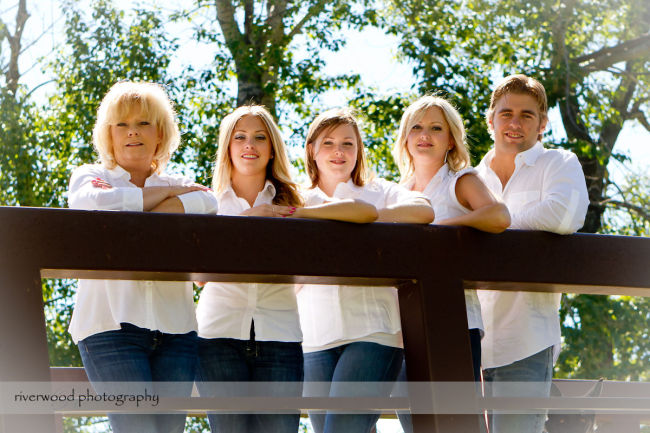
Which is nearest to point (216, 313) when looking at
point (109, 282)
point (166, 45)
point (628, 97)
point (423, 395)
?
point (109, 282)

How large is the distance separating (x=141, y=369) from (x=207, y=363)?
30 cm

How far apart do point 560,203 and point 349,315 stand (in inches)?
26.3

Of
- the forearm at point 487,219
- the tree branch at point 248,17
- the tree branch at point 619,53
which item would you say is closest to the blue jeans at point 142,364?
the forearm at point 487,219

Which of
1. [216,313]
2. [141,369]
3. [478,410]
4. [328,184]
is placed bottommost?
[478,410]

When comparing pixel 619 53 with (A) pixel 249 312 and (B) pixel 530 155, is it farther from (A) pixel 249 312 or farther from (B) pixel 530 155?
(A) pixel 249 312

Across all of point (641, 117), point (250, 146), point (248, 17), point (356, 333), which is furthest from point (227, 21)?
point (356, 333)

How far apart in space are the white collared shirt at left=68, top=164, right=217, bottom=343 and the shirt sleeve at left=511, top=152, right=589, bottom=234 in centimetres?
89

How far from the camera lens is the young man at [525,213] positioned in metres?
2.77

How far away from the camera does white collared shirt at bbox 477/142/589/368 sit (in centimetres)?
282

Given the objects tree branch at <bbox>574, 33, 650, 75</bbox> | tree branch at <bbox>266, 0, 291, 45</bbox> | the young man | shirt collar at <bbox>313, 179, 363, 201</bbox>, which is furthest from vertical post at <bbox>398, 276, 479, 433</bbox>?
tree branch at <bbox>574, 33, 650, 75</bbox>

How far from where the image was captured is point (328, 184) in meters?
3.21

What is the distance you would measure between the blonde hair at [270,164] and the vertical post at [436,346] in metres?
0.99

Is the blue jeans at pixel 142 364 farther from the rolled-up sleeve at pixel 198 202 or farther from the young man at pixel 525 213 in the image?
the young man at pixel 525 213

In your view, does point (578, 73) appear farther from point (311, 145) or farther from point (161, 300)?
point (161, 300)
